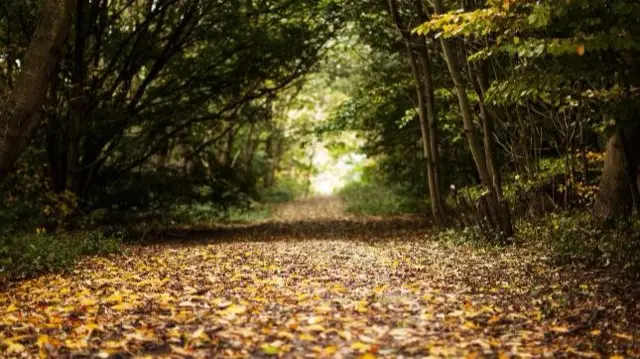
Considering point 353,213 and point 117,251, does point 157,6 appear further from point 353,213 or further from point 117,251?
point 353,213

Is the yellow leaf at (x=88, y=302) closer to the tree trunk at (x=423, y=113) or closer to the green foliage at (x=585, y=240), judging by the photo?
the green foliage at (x=585, y=240)

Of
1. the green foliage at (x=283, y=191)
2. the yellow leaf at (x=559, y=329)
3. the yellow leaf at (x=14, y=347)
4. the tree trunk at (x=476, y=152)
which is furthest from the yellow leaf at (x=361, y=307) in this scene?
the green foliage at (x=283, y=191)

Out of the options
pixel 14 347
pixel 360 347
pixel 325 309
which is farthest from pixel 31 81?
pixel 360 347

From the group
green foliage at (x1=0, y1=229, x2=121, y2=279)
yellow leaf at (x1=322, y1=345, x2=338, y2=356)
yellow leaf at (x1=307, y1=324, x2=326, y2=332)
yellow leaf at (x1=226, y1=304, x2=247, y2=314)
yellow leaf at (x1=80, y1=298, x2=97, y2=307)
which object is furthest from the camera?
green foliage at (x1=0, y1=229, x2=121, y2=279)

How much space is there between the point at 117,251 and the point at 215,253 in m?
1.98

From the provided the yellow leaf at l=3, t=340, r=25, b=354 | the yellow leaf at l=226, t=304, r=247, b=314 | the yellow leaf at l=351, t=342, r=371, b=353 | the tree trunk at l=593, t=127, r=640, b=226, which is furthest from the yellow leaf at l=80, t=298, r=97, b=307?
the tree trunk at l=593, t=127, r=640, b=226

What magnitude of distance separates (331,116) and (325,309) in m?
11.8

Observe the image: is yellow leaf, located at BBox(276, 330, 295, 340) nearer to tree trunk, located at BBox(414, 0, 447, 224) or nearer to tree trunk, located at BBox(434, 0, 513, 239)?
tree trunk, located at BBox(434, 0, 513, 239)

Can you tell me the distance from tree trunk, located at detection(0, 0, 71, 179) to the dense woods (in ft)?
0.06

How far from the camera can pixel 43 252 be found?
28.6 ft

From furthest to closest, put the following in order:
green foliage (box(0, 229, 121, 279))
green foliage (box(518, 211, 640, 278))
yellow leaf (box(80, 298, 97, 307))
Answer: green foliage (box(0, 229, 121, 279)) → green foliage (box(518, 211, 640, 278)) → yellow leaf (box(80, 298, 97, 307))

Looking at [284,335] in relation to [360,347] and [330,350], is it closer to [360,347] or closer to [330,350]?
[330,350]

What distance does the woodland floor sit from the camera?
15.5ft

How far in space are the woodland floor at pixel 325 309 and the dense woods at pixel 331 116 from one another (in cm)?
83
